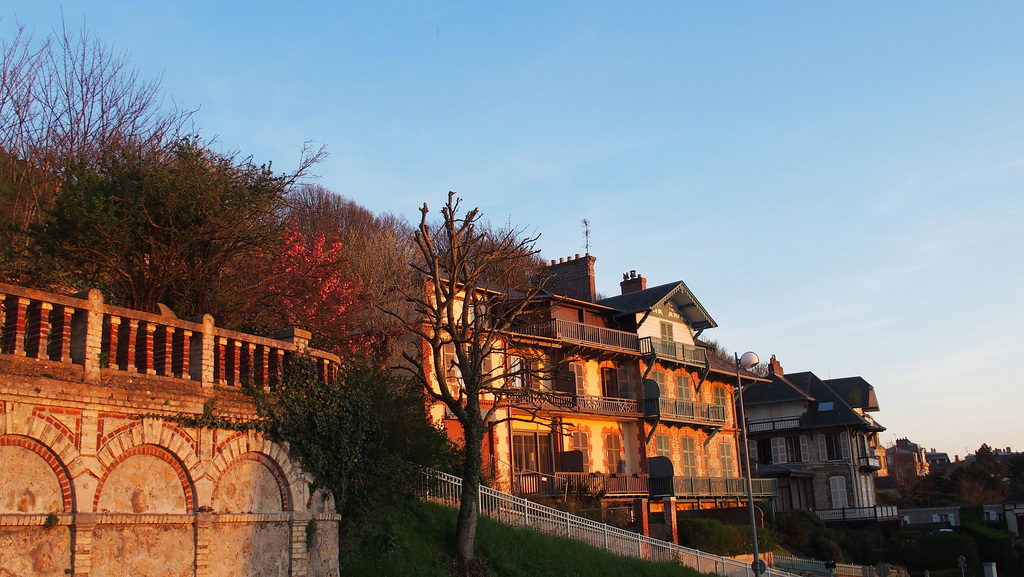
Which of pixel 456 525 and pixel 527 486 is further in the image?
pixel 527 486

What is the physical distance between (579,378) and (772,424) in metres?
23.3

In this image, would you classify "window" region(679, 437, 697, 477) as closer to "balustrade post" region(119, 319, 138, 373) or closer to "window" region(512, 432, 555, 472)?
"window" region(512, 432, 555, 472)

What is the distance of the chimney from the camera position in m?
43.6

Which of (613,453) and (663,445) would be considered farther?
(663,445)

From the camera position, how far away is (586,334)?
114 ft

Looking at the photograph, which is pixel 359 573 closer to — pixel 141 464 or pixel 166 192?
pixel 141 464

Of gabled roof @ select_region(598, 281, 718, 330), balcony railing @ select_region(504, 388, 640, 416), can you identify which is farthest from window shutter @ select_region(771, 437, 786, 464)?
balcony railing @ select_region(504, 388, 640, 416)

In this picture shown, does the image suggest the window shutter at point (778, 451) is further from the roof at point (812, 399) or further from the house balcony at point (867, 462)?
the house balcony at point (867, 462)

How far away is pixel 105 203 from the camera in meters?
14.7

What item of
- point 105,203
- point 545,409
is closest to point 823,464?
point 545,409

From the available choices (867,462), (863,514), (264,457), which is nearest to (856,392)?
(867,462)

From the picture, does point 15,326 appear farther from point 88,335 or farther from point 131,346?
point 131,346

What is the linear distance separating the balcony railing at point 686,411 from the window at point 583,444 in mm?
3519

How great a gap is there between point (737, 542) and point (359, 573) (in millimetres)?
19113
